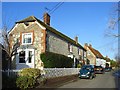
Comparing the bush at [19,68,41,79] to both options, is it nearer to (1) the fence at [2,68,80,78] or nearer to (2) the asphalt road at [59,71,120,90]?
(1) the fence at [2,68,80,78]

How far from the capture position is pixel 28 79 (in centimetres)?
1727

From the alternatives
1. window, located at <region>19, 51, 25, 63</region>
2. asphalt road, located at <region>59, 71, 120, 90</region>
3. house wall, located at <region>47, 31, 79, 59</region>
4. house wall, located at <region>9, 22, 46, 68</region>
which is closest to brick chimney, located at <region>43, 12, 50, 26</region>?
house wall, located at <region>47, 31, 79, 59</region>

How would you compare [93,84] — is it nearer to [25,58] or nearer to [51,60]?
[51,60]

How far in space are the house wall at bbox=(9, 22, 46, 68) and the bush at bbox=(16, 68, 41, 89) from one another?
452 inches

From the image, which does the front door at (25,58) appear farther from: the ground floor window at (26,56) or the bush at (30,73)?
the bush at (30,73)

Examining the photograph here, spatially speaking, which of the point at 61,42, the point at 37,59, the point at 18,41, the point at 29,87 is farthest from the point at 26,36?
the point at 29,87

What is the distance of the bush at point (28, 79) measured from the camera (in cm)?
1669

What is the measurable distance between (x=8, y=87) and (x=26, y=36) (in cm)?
1639

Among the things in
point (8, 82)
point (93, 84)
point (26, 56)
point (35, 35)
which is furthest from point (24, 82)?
point (35, 35)

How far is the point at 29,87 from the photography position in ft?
56.6

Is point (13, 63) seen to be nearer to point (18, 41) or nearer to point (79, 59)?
point (18, 41)

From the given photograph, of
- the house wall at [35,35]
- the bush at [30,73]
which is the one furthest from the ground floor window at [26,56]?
the bush at [30,73]

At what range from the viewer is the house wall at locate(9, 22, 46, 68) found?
101 feet

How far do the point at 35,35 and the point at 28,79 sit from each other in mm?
14932
